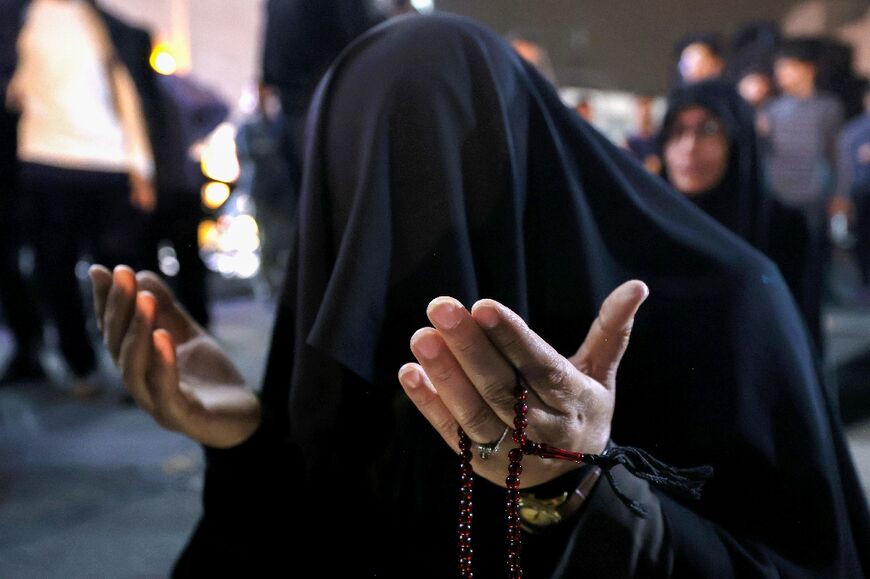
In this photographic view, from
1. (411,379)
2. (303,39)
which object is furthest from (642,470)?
(303,39)

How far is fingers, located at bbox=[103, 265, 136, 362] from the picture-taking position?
0.70 metres

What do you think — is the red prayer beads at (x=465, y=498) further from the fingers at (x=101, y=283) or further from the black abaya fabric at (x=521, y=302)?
the fingers at (x=101, y=283)

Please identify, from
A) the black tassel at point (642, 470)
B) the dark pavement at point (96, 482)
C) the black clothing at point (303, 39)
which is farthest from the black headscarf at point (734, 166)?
the black tassel at point (642, 470)

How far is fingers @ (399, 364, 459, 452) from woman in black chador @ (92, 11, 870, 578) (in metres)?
0.12

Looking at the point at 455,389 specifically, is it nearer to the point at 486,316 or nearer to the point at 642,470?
the point at 486,316

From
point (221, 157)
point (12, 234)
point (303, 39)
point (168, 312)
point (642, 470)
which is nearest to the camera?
point (642, 470)

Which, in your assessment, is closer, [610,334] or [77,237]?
[610,334]

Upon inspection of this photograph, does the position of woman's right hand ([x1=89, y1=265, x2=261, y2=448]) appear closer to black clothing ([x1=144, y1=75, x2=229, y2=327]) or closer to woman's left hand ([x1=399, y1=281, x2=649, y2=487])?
woman's left hand ([x1=399, y1=281, x2=649, y2=487])

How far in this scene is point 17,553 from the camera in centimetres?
97

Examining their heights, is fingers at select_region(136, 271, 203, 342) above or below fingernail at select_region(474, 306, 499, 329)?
below

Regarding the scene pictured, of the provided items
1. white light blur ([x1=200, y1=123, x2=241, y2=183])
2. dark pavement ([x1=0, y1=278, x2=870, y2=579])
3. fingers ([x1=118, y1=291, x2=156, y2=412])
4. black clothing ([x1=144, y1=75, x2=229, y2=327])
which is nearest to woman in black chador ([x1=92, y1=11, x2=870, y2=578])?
fingers ([x1=118, y1=291, x2=156, y2=412])

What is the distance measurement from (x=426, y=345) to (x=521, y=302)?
21 cm

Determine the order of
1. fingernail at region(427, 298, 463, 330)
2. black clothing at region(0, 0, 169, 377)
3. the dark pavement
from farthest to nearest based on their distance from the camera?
black clothing at region(0, 0, 169, 377)
the dark pavement
fingernail at region(427, 298, 463, 330)

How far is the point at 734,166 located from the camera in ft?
5.24
